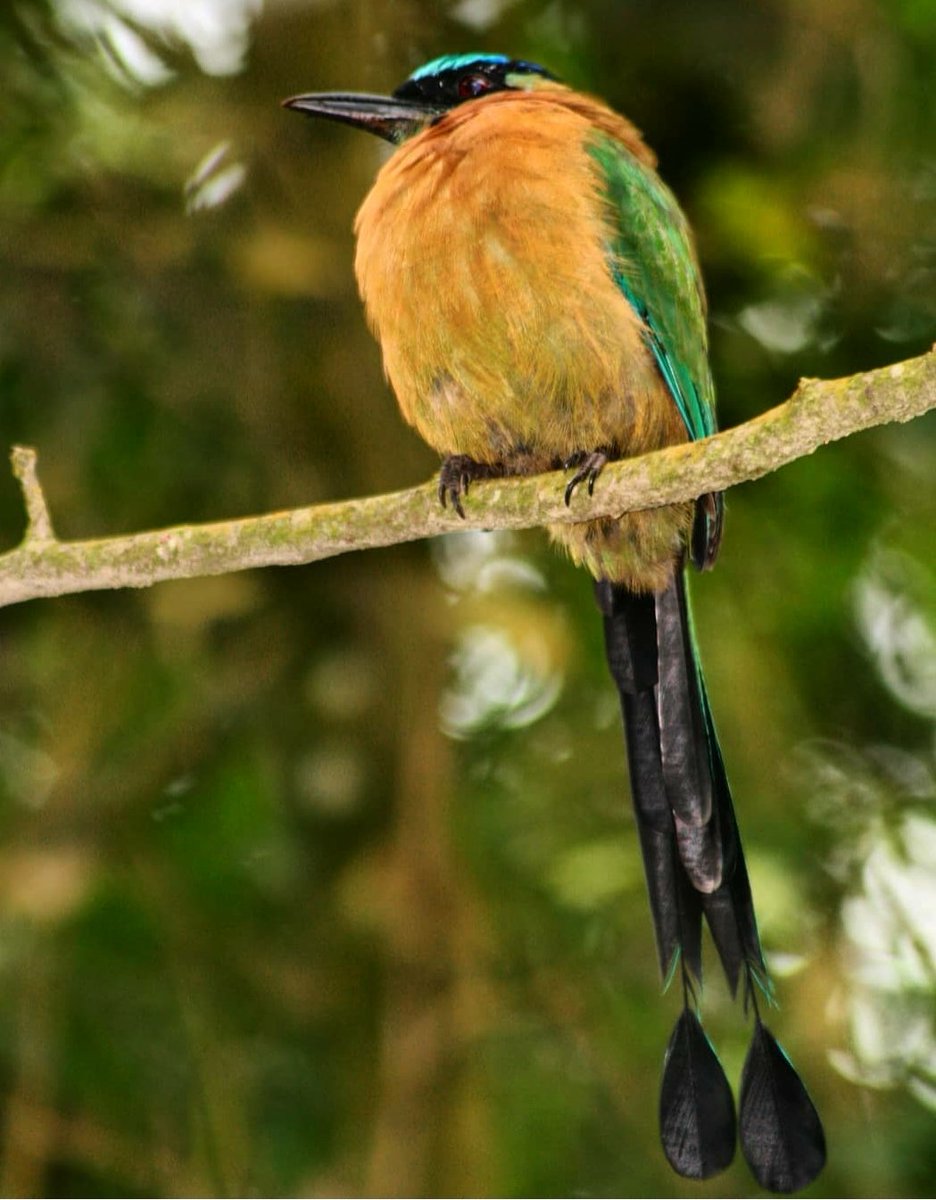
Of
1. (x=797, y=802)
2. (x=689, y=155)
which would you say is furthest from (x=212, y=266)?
(x=797, y=802)

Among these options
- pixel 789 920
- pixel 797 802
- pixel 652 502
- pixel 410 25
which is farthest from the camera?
pixel 410 25

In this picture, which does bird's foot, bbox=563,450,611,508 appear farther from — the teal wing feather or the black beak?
the black beak

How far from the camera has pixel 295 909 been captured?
3.48 m

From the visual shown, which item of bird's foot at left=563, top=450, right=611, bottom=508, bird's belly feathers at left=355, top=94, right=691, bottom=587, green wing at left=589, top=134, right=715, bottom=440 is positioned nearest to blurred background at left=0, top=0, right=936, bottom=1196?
green wing at left=589, top=134, right=715, bottom=440

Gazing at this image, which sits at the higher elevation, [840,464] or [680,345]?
[680,345]

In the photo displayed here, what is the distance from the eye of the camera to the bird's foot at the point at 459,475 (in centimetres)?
247


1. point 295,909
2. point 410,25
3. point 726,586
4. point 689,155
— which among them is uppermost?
point 410,25

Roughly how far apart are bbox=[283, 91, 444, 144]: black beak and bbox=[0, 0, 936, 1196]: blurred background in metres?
0.49

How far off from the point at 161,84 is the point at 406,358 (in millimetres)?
1310

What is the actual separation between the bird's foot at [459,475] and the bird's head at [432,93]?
0.68m

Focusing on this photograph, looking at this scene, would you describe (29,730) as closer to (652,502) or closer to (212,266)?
(212,266)

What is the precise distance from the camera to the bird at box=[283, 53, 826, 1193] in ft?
8.48

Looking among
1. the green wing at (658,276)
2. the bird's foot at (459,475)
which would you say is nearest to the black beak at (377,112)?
the green wing at (658,276)

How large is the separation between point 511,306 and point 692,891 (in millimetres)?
944
